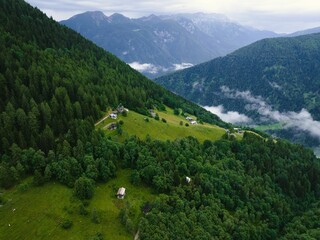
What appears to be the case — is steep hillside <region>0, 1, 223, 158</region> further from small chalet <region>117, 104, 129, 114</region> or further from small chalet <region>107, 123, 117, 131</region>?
small chalet <region>107, 123, 117, 131</region>

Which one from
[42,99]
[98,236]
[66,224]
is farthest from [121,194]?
[42,99]

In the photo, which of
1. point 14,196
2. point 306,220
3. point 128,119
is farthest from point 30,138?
point 306,220

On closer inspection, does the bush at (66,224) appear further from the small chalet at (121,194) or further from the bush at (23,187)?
the small chalet at (121,194)

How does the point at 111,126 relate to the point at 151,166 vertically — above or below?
above

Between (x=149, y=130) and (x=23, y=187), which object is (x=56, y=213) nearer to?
(x=23, y=187)

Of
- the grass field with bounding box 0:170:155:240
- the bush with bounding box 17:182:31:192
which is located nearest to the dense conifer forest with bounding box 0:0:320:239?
the grass field with bounding box 0:170:155:240

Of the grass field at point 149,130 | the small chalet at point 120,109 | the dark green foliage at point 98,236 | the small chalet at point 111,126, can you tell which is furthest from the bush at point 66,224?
the small chalet at point 120,109

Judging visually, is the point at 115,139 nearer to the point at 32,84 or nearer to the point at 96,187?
the point at 96,187
